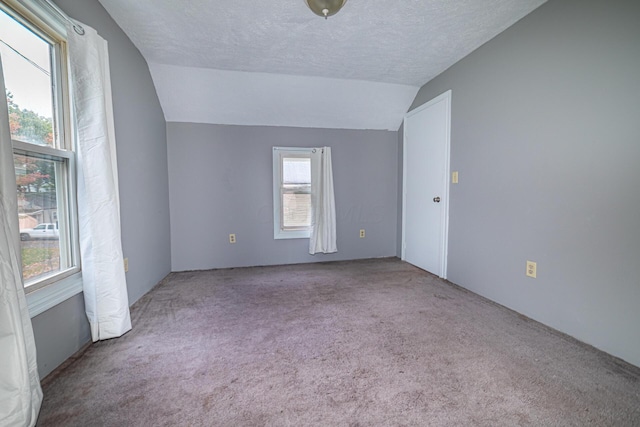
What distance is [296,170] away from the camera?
11.8ft

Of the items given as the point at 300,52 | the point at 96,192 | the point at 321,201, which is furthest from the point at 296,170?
the point at 96,192

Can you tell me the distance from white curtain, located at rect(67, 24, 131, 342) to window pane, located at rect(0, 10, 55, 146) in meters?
0.13

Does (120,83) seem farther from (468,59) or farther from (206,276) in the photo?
(468,59)

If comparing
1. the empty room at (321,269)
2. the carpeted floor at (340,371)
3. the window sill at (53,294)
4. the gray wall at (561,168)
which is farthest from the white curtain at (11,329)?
the gray wall at (561,168)

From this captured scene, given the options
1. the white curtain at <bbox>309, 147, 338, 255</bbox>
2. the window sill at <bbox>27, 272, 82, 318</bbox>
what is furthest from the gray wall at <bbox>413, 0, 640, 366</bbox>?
the window sill at <bbox>27, 272, 82, 318</bbox>

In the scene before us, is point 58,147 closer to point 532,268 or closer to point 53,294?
point 53,294

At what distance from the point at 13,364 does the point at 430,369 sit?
1.82 metres

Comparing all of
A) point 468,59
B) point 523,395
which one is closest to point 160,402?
point 523,395

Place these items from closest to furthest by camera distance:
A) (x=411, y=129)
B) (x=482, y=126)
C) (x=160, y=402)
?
(x=160, y=402) < (x=482, y=126) < (x=411, y=129)

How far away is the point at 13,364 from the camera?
37.7 inches

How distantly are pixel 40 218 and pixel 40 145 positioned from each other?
0.40 metres

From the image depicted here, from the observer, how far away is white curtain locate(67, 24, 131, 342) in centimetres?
158

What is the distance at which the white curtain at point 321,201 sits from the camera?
354 cm

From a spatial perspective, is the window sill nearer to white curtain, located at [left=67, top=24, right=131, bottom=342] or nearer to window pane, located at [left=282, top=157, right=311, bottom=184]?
white curtain, located at [left=67, top=24, right=131, bottom=342]
